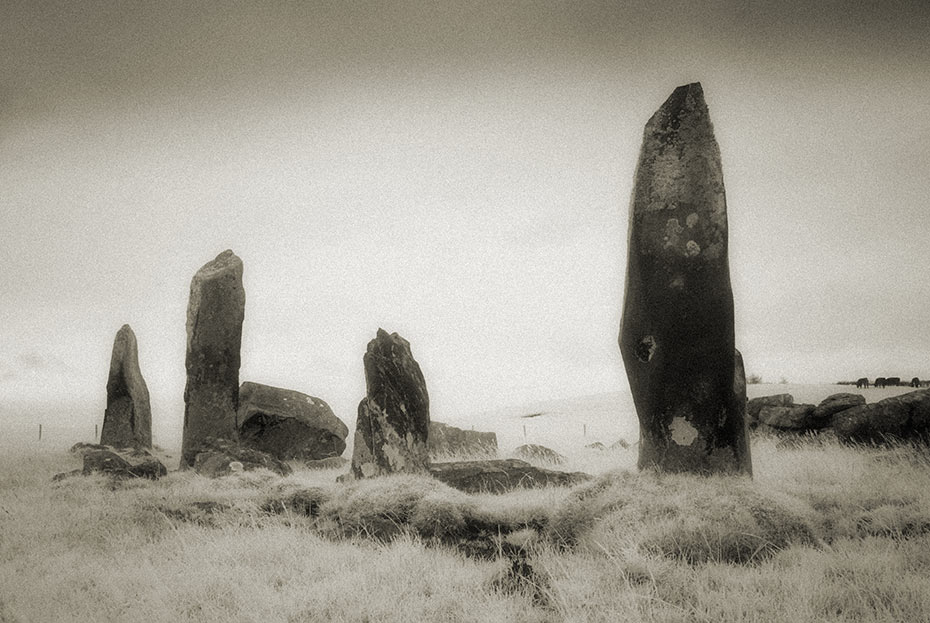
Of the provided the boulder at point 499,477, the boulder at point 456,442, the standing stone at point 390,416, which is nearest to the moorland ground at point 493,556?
the boulder at point 499,477

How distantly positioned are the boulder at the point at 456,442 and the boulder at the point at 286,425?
9.77ft

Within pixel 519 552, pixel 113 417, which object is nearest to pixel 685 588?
pixel 519 552

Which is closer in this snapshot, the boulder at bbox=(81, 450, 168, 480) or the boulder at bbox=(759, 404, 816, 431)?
the boulder at bbox=(81, 450, 168, 480)

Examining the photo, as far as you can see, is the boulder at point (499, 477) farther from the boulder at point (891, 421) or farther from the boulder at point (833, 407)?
the boulder at point (833, 407)

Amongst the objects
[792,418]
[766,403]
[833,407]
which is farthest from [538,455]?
[833,407]

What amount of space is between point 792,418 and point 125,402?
17.8 metres

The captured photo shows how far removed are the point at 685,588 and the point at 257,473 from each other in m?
9.48

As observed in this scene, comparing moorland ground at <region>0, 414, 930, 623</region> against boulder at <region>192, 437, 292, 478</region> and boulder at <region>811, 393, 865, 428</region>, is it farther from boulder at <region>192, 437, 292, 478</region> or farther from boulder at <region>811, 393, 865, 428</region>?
boulder at <region>811, 393, 865, 428</region>

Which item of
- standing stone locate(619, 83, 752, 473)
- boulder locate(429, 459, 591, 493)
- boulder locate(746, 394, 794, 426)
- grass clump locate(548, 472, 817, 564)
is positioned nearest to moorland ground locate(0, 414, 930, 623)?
grass clump locate(548, 472, 817, 564)

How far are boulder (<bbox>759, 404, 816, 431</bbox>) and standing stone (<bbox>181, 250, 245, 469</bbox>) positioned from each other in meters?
13.0

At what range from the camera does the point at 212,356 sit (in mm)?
15461

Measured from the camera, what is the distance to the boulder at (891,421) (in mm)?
12133

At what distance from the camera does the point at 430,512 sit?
24.1ft

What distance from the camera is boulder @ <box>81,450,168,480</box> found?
1286 centimetres
